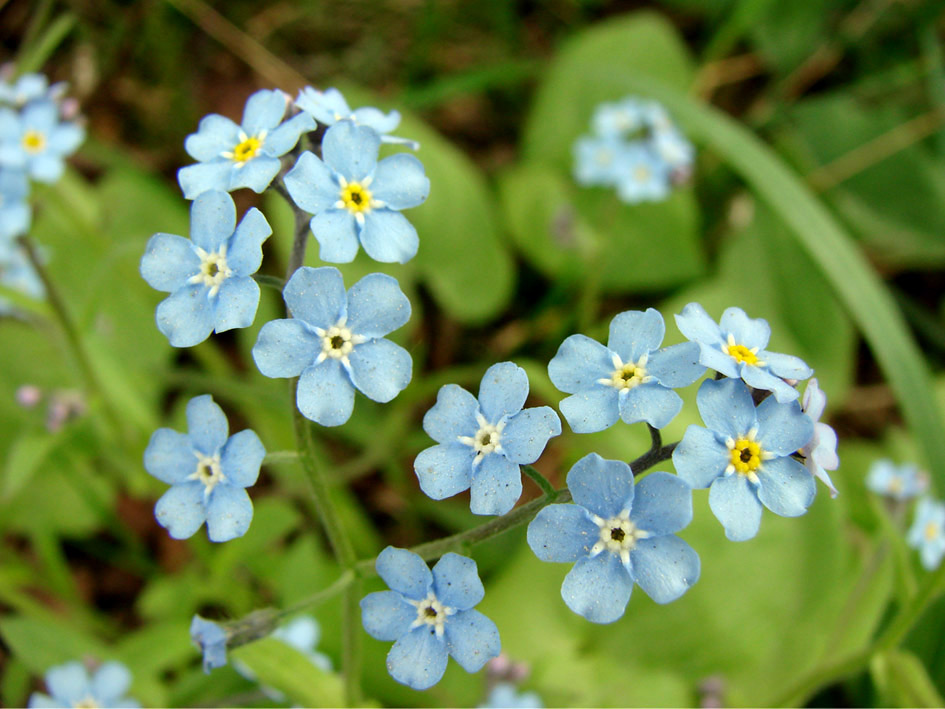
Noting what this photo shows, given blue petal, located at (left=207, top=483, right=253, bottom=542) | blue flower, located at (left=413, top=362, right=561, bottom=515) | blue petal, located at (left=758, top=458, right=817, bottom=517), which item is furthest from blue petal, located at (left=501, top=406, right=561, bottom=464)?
blue petal, located at (left=207, top=483, right=253, bottom=542)

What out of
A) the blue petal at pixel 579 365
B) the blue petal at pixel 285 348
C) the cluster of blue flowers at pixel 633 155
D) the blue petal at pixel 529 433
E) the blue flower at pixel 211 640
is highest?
the cluster of blue flowers at pixel 633 155

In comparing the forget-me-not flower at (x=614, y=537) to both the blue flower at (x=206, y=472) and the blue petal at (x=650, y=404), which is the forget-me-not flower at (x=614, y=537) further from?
the blue flower at (x=206, y=472)

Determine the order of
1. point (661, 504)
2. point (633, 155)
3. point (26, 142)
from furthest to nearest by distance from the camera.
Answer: point (633, 155)
point (26, 142)
point (661, 504)

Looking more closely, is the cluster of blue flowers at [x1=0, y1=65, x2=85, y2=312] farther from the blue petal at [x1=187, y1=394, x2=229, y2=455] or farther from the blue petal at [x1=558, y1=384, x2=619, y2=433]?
the blue petal at [x1=558, y1=384, x2=619, y2=433]

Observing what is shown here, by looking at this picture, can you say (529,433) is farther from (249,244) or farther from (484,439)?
Answer: (249,244)

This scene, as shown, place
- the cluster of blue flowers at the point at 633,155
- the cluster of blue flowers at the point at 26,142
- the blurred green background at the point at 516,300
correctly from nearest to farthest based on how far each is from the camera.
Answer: the cluster of blue flowers at the point at 26,142, the blurred green background at the point at 516,300, the cluster of blue flowers at the point at 633,155

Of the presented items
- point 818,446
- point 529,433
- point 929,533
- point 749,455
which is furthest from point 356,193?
point 929,533

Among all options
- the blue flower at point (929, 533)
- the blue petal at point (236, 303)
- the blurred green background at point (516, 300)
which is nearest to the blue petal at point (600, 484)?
the blue petal at point (236, 303)
